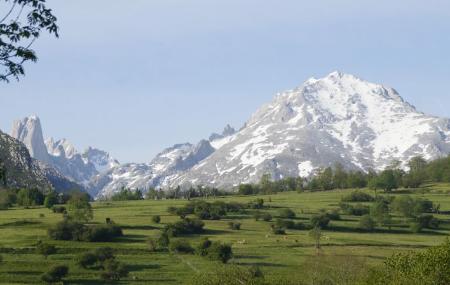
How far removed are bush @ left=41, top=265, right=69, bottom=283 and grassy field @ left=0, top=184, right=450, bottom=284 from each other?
5.37 feet

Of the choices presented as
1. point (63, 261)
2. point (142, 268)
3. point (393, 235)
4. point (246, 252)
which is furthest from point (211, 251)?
point (393, 235)

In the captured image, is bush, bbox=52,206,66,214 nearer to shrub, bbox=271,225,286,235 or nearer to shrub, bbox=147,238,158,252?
shrub, bbox=147,238,158,252

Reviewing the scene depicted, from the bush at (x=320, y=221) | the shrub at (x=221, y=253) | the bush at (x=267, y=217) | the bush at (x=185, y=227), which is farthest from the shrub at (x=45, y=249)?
the bush at (x=320, y=221)

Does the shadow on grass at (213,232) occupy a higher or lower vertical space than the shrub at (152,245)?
higher

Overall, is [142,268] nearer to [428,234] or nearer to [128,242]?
[128,242]

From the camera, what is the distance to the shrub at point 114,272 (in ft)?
363

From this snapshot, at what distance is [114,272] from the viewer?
112 meters

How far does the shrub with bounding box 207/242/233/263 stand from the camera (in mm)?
126750

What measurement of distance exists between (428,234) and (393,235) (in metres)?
9.74

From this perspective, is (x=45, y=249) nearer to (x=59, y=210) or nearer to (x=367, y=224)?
(x=59, y=210)

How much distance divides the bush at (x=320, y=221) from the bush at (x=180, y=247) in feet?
155

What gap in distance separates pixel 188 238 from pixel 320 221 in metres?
40.1

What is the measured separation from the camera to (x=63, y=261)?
400ft

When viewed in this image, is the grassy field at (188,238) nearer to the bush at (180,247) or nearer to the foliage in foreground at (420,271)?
the bush at (180,247)
